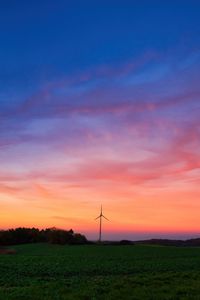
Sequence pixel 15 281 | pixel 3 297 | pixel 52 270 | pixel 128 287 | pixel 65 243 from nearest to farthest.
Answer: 1. pixel 3 297
2. pixel 128 287
3. pixel 15 281
4. pixel 52 270
5. pixel 65 243

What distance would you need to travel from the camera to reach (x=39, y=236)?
132750 millimetres

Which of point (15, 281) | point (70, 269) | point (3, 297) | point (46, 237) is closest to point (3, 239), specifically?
point (46, 237)

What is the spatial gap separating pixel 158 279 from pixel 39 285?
892cm

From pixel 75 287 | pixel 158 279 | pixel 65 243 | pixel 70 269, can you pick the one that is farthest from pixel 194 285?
pixel 65 243

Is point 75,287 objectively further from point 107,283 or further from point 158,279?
point 158,279

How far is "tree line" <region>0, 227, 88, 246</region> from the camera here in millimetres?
125062

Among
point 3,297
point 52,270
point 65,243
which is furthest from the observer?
point 65,243

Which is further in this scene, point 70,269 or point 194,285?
point 70,269

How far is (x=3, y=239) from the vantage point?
411 feet

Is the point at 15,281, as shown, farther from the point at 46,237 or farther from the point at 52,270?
the point at 46,237

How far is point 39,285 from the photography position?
29766 mm

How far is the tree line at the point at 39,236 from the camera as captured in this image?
12506 cm

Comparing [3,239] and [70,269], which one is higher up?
[3,239]

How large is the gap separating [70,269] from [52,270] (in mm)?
1720
